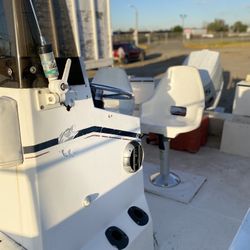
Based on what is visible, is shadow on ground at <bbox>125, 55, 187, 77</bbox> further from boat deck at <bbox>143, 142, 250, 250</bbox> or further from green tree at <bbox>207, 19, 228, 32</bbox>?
green tree at <bbox>207, 19, 228, 32</bbox>

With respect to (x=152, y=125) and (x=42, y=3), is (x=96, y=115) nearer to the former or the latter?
(x=42, y=3)

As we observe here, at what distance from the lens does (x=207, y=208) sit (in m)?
2.19

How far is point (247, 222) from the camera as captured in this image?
3.37ft

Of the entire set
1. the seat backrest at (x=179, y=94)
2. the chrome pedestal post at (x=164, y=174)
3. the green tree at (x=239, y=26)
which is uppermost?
the green tree at (x=239, y=26)

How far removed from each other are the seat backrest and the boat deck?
0.57 m

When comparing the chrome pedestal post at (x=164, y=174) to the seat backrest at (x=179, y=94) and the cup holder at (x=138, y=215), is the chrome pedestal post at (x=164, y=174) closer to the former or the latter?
the seat backrest at (x=179, y=94)

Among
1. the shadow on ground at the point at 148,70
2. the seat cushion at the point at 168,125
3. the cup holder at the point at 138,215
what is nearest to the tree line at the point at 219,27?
the shadow on ground at the point at 148,70

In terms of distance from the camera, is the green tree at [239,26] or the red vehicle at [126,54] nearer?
the red vehicle at [126,54]

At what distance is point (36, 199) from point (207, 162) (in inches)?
84.1

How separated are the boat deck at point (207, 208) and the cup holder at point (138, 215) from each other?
317 mm

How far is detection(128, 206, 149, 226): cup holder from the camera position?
1587 mm

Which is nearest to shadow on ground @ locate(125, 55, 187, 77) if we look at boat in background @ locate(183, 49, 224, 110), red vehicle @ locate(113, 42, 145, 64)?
red vehicle @ locate(113, 42, 145, 64)

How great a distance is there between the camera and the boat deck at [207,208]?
6.18 ft

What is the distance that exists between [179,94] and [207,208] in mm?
974
